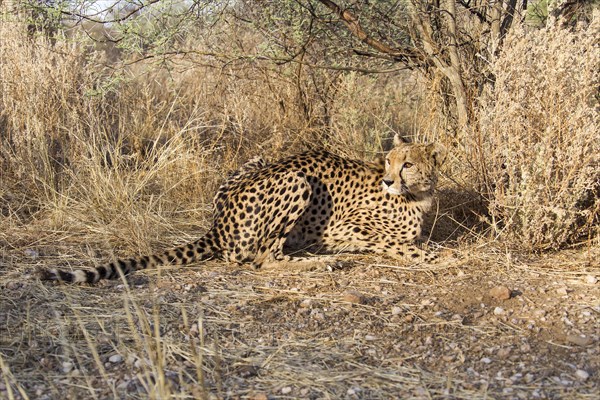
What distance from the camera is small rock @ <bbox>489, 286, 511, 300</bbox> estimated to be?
398 centimetres

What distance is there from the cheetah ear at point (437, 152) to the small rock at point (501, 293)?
Answer: 1040mm

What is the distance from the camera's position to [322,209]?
4.90 m

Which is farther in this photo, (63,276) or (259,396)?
(63,276)

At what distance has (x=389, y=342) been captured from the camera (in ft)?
11.3

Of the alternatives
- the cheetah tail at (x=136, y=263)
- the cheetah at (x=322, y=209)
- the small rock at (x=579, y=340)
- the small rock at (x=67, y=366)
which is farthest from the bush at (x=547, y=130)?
the small rock at (x=67, y=366)

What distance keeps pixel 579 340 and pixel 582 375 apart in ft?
1.23

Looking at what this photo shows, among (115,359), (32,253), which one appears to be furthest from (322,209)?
(115,359)

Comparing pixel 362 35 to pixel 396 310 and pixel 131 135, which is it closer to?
pixel 131 135

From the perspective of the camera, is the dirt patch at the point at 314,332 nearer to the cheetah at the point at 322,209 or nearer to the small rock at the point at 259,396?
the small rock at the point at 259,396

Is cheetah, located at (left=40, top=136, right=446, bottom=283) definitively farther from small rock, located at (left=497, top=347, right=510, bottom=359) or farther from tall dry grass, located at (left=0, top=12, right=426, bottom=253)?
small rock, located at (left=497, top=347, right=510, bottom=359)


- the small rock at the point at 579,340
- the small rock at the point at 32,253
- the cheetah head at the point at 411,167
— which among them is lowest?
the small rock at the point at 579,340

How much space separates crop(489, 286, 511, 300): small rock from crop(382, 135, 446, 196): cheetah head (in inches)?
35.4

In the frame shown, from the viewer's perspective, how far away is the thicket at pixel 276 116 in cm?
453

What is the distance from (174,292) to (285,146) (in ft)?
8.91
